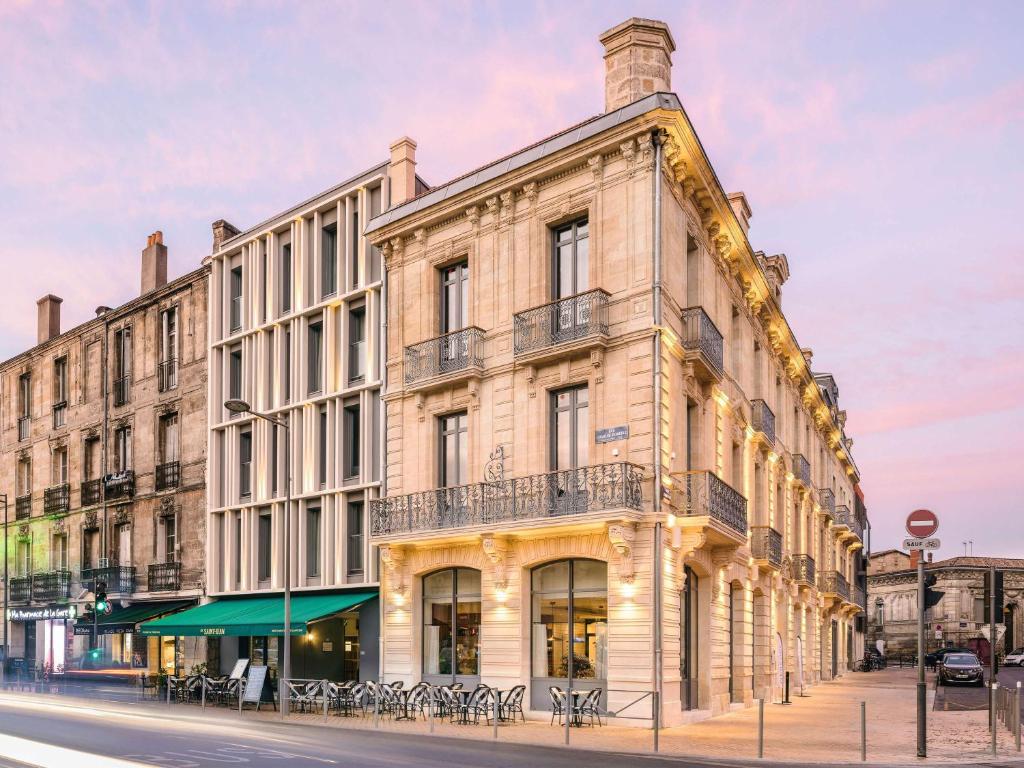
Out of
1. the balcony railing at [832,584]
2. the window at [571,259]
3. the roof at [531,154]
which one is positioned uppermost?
the roof at [531,154]

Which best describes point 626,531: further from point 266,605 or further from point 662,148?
point 266,605

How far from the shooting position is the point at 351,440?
104 feet

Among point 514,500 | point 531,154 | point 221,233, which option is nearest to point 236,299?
point 221,233

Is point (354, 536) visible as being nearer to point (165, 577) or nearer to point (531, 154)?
point (165, 577)

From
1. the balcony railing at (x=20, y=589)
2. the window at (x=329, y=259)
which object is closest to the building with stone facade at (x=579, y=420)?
the window at (x=329, y=259)

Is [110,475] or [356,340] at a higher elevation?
[356,340]

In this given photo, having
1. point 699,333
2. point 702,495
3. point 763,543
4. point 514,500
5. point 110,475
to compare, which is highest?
point 699,333

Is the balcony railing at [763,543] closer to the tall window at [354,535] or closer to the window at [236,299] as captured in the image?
the tall window at [354,535]

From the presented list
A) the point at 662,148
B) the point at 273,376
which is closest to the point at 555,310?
the point at 662,148

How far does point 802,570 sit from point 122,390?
25.2 meters

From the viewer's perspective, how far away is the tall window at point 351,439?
104 ft

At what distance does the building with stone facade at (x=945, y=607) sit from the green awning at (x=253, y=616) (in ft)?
211

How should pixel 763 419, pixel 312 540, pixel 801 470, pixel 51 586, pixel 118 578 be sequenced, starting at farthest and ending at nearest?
pixel 51 586, pixel 801 470, pixel 118 578, pixel 763 419, pixel 312 540

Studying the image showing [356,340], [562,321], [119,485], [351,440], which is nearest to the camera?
[562,321]
